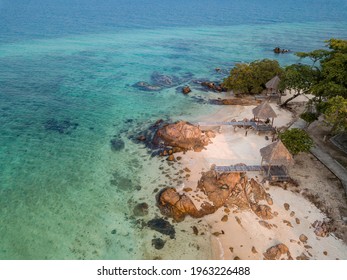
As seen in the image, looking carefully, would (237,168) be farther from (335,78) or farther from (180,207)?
(335,78)

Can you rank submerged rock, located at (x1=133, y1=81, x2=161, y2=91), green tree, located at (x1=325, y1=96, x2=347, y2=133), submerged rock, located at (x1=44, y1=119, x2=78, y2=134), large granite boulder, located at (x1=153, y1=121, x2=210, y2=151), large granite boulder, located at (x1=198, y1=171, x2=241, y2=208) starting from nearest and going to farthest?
large granite boulder, located at (x1=198, y1=171, x2=241, y2=208), green tree, located at (x1=325, y1=96, x2=347, y2=133), large granite boulder, located at (x1=153, y1=121, x2=210, y2=151), submerged rock, located at (x1=44, y1=119, x2=78, y2=134), submerged rock, located at (x1=133, y1=81, x2=161, y2=91)

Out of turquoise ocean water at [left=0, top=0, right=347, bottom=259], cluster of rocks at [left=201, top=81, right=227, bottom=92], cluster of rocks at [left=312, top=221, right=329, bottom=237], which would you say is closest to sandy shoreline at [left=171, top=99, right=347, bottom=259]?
cluster of rocks at [left=312, top=221, right=329, bottom=237]

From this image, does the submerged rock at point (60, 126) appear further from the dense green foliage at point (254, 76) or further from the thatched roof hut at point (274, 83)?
the thatched roof hut at point (274, 83)

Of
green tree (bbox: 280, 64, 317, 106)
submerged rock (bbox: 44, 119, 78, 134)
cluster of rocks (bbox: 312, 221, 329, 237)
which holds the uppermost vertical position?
green tree (bbox: 280, 64, 317, 106)

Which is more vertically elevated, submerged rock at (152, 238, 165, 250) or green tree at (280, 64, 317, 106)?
green tree at (280, 64, 317, 106)

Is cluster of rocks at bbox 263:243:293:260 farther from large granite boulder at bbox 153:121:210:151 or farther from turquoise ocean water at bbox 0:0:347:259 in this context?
large granite boulder at bbox 153:121:210:151
